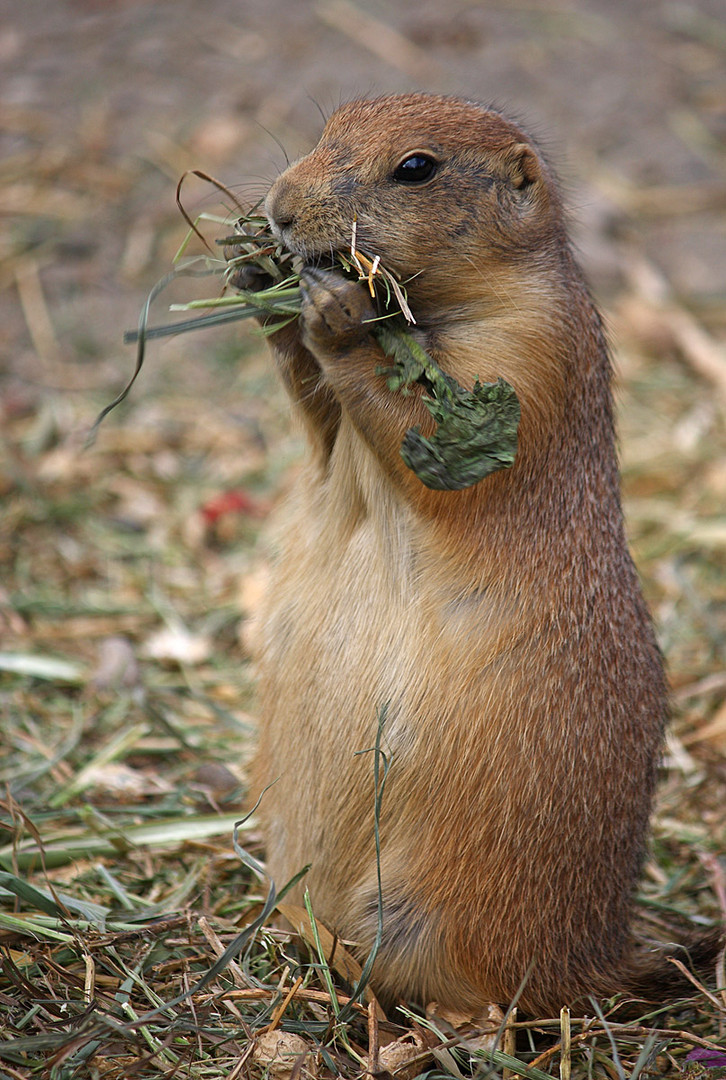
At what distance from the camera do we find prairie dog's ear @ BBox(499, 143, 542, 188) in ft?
11.9

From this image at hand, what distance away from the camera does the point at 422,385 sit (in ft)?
10.9

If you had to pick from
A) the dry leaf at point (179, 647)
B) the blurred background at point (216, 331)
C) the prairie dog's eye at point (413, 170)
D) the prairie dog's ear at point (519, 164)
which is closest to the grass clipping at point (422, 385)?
the prairie dog's eye at point (413, 170)

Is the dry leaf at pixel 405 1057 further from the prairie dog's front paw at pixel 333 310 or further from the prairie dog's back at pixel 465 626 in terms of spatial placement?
the prairie dog's front paw at pixel 333 310

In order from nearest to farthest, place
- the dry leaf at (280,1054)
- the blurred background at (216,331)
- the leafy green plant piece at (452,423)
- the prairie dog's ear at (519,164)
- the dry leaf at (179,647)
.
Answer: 1. the dry leaf at (280,1054)
2. the leafy green plant piece at (452,423)
3. the prairie dog's ear at (519,164)
4. the blurred background at (216,331)
5. the dry leaf at (179,647)

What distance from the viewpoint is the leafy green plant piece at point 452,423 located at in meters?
3.22

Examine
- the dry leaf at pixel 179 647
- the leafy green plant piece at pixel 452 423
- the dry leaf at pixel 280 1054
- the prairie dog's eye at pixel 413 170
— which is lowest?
the dry leaf at pixel 280 1054

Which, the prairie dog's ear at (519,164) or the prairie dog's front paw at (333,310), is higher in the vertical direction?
the prairie dog's ear at (519,164)

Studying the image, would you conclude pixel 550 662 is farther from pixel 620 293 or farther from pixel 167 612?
pixel 620 293

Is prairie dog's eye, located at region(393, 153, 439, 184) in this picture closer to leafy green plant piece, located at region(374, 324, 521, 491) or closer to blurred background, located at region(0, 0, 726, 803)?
leafy green plant piece, located at region(374, 324, 521, 491)

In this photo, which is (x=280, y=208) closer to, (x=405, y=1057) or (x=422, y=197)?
(x=422, y=197)

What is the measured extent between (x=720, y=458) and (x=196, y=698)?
12.7 feet

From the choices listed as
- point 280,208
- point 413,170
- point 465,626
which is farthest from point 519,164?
point 465,626

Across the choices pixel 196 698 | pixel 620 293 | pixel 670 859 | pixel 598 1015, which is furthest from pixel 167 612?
pixel 620 293

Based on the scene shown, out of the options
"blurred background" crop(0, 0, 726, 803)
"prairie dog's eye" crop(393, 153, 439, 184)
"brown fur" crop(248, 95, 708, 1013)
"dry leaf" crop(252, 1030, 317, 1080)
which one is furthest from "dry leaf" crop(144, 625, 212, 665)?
"prairie dog's eye" crop(393, 153, 439, 184)
